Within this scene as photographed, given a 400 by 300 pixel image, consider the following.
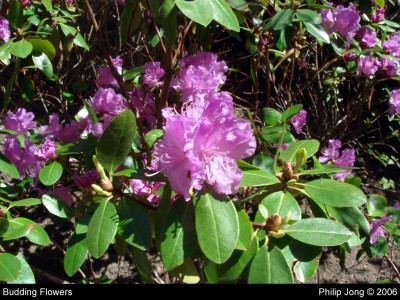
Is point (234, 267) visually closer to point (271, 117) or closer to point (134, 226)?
point (134, 226)

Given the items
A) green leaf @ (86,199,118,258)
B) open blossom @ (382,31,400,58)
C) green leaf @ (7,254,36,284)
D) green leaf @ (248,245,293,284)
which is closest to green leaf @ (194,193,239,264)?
green leaf @ (248,245,293,284)

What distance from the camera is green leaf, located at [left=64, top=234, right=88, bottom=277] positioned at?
1202 millimetres

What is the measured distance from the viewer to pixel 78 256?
1.22 m

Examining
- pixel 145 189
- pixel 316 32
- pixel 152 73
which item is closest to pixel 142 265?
pixel 145 189

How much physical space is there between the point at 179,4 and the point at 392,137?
338 centimetres

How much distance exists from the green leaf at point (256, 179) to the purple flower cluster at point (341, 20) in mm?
1147

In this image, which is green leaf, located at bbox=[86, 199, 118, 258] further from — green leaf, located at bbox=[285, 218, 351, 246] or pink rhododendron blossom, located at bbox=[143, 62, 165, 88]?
pink rhododendron blossom, located at bbox=[143, 62, 165, 88]

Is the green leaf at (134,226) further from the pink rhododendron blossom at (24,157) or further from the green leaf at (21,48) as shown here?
the green leaf at (21,48)

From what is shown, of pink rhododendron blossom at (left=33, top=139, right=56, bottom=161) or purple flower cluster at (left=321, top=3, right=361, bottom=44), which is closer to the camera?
pink rhododendron blossom at (left=33, top=139, right=56, bottom=161)

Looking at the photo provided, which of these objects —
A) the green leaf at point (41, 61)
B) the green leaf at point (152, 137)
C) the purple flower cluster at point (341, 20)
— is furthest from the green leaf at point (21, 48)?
the purple flower cluster at point (341, 20)

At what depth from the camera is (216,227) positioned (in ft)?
3.05

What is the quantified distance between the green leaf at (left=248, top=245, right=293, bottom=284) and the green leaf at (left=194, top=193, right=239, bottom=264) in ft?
0.36

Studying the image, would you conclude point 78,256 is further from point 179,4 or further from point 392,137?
point 392,137
